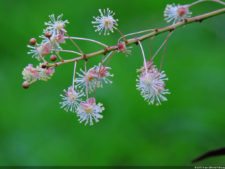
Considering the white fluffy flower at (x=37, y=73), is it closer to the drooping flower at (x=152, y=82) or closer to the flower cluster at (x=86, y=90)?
the flower cluster at (x=86, y=90)

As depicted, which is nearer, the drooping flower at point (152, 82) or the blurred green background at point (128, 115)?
the drooping flower at point (152, 82)

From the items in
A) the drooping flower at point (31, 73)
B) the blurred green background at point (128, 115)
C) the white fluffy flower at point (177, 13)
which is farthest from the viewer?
the blurred green background at point (128, 115)

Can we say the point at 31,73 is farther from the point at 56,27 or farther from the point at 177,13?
the point at 177,13


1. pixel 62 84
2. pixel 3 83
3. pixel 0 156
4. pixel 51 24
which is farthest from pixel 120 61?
pixel 51 24

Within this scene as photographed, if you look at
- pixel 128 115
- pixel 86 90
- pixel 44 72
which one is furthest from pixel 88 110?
pixel 128 115

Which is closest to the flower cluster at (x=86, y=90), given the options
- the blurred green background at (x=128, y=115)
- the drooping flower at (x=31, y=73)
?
the drooping flower at (x=31, y=73)

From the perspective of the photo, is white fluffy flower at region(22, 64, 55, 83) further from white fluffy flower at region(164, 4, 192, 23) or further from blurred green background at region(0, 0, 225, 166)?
blurred green background at region(0, 0, 225, 166)

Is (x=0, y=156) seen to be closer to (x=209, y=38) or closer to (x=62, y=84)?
(x=62, y=84)
